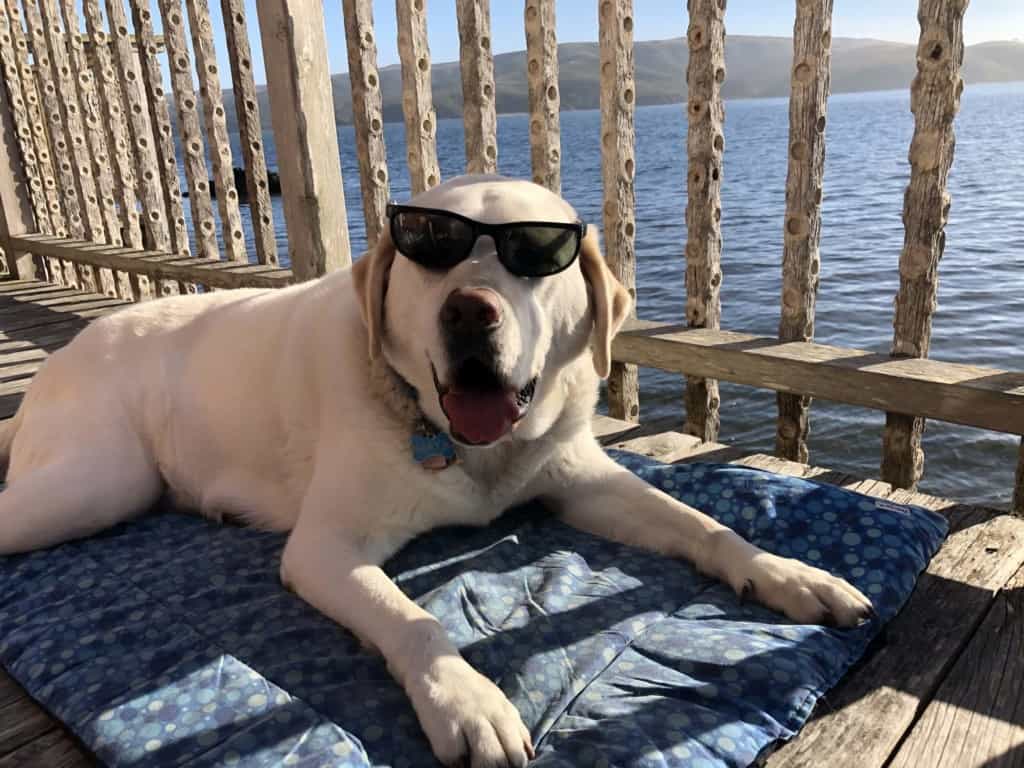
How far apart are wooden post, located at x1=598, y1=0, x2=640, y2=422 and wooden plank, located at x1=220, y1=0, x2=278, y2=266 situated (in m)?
2.30

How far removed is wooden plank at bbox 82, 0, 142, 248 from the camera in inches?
226

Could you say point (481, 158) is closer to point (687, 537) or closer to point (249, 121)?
point (249, 121)

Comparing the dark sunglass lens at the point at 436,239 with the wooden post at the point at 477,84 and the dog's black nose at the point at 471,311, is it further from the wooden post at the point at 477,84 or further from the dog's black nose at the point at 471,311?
the wooden post at the point at 477,84

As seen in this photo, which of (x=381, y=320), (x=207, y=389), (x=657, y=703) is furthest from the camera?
(x=207, y=389)

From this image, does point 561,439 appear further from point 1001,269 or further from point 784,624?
point 1001,269

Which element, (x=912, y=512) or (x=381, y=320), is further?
(x=912, y=512)

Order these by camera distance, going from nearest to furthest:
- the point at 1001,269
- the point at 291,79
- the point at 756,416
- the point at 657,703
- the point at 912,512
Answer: the point at 657,703 < the point at 912,512 < the point at 291,79 < the point at 756,416 < the point at 1001,269

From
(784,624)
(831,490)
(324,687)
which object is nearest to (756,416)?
(831,490)

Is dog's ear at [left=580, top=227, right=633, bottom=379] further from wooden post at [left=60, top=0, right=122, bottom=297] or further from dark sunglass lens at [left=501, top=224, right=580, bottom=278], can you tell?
wooden post at [left=60, top=0, right=122, bottom=297]

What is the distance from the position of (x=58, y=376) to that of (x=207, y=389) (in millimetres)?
557

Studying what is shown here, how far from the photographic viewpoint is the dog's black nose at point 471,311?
1808mm

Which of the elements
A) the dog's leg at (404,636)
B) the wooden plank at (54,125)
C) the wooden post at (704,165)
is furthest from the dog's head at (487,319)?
the wooden plank at (54,125)

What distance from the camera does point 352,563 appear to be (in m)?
2.00

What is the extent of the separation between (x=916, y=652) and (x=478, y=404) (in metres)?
1.19
